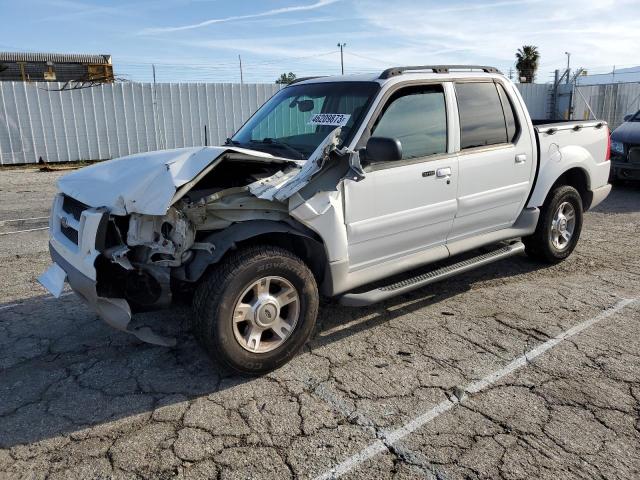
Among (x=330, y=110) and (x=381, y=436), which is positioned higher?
(x=330, y=110)

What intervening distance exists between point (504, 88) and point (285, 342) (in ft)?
10.5

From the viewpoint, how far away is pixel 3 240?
6828mm

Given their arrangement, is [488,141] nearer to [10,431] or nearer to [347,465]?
[347,465]

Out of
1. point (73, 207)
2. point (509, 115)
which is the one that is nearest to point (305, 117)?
point (73, 207)

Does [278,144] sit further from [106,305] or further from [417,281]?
[106,305]

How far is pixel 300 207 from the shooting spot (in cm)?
339

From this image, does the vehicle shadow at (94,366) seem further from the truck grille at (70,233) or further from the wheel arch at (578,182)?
the wheel arch at (578,182)

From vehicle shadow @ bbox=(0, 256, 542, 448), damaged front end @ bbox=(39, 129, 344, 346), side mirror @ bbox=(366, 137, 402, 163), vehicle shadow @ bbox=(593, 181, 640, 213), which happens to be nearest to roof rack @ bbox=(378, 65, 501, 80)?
side mirror @ bbox=(366, 137, 402, 163)

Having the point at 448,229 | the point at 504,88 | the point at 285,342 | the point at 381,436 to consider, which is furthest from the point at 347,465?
the point at 504,88

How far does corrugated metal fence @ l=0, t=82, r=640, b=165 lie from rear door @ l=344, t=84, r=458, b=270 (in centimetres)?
1345

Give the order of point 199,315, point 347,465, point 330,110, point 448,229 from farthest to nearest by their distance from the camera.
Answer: point 448,229
point 330,110
point 199,315
point 347,465

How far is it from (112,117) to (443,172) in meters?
14.4

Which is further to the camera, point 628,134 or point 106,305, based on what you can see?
point 628,134

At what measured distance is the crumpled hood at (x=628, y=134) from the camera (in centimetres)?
1016
